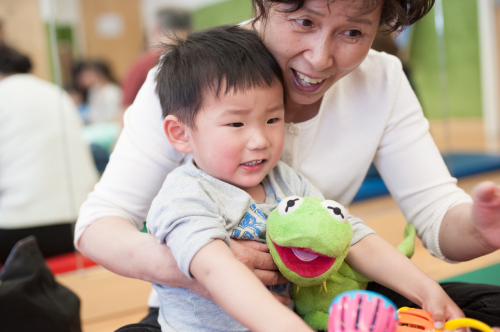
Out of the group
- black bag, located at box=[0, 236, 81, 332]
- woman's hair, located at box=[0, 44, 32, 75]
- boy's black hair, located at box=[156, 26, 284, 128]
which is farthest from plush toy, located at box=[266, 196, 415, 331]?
woman's hair, located at box=[0, 44, 32, 75]

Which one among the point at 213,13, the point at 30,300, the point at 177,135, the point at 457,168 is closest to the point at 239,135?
the point at 177,135

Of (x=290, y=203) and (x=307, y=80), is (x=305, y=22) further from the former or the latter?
(x=290, y=203)

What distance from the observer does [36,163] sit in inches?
84.2

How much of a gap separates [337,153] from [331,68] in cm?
21

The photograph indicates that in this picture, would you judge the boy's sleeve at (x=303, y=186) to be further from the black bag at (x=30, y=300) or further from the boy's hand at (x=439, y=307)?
the black bag at (x=30, y=300)

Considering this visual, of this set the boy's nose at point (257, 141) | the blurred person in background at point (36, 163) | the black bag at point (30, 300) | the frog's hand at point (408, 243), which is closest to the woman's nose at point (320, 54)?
the boy's nose at point (257, 141)

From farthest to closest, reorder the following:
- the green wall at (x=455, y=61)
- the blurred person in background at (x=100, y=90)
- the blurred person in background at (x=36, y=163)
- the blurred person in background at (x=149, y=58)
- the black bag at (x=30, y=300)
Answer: the green wall at (x=455, y=61) < the blurred person in background at (x=100, y=90) < the blurred person in background at (x=149, y=58) < the blurred person in background at (x=36, y=163) < the black bag at (x=30, y=300)

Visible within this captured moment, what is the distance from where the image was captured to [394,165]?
39.3 inches

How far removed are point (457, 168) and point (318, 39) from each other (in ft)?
9.16

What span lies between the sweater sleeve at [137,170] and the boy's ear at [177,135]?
7 centimetres

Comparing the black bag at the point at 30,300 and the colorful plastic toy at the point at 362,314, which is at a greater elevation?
the colorful plastic toy at the point at 362,314

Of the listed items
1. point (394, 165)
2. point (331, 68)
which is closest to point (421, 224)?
point (394, 165)

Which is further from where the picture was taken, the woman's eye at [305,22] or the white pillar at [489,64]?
the white pillar at [489,64]

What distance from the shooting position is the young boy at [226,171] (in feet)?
2.37
